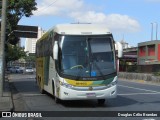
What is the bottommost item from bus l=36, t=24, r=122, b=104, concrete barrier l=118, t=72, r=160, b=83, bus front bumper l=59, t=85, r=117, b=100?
concrete barrier l=118, t=72, r=160, b=83

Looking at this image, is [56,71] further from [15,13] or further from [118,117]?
[15,13]

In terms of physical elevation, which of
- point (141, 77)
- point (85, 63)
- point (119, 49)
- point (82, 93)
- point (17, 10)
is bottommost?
point (141, 77)

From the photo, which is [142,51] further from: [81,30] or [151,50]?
[81,30]

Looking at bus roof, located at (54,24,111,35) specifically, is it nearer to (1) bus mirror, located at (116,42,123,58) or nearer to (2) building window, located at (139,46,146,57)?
(1) bus mirror, located at (116,42,123,58)

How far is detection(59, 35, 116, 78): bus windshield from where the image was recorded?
16.4 m

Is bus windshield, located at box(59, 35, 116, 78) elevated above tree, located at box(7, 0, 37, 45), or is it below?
below

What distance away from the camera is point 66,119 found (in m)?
13.2

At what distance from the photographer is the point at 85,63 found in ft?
53.9

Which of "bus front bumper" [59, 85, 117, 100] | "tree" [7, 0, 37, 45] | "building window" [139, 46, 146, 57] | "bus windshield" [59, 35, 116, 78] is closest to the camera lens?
"bus front bumper" [59, 85, 117, 100]

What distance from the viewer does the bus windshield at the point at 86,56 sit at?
645 inches

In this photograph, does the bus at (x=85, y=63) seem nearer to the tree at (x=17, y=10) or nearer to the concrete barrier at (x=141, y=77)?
the tree at (x=17, y=10)

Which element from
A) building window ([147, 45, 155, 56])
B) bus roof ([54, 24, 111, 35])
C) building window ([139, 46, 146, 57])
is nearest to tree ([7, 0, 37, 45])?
bus roof ([54, 24, 111, 35])

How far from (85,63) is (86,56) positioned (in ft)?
0.95

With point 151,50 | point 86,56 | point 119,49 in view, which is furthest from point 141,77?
point 86,56
